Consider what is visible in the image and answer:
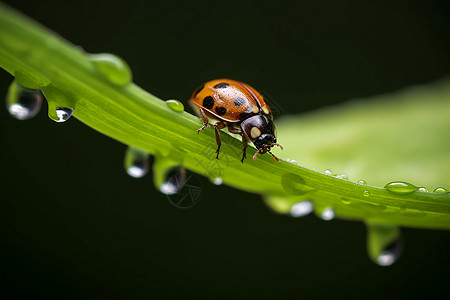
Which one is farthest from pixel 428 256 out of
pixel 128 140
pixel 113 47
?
pixel 113 47

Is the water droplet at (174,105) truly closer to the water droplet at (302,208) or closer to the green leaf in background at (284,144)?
the green leaf in background at (284,144)

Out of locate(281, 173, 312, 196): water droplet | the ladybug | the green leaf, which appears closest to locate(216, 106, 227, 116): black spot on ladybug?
the ladybug

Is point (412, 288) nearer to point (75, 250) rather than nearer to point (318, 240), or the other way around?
point (318, 240)

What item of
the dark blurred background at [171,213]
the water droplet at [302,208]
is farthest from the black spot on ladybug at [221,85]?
the dark blurred background at [171,213]

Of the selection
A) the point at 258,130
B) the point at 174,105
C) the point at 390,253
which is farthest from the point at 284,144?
the point at 174,105

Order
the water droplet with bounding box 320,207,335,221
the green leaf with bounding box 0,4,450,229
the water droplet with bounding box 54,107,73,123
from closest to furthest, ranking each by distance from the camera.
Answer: the green leaf with bounding box 0,4,450,229 < the water droplet with bounding box 54,107,73,123 < the water droplet with bounding box 320,207,335,221

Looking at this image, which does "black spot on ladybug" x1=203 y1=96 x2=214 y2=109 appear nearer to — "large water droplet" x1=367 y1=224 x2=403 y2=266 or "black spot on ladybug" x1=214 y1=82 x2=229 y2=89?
"black spot on ladybug" x1=214 y1=82 x2=229 y2=89
